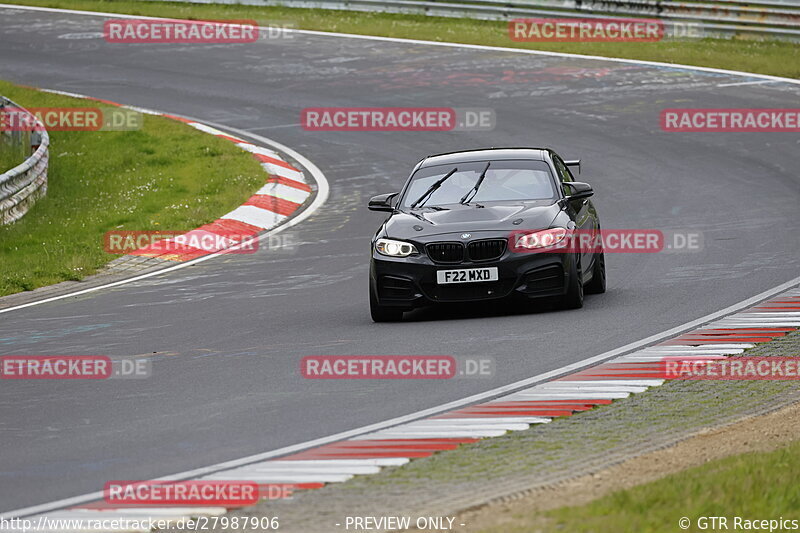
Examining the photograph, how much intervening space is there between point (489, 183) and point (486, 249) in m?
1.38

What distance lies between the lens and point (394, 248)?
11977mm

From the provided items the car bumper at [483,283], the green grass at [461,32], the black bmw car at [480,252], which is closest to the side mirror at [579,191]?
the black bmw car at [480,252]

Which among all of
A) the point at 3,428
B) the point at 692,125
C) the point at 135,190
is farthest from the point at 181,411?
the point at 692,125

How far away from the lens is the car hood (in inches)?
468

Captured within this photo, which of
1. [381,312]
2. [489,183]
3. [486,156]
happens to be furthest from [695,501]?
[486,156]

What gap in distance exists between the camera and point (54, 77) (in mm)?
30625

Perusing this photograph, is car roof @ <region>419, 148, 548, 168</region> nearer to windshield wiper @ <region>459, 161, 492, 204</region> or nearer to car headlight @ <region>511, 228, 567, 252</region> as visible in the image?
windshield wiper @ <region>459, 161, 492, 204</region>

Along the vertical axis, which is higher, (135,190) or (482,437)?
(482,437)

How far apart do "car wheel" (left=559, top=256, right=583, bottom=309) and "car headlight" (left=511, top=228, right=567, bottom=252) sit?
22 cm

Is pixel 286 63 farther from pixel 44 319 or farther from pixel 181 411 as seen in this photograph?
pixel 181 411

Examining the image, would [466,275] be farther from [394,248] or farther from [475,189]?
[475,189]

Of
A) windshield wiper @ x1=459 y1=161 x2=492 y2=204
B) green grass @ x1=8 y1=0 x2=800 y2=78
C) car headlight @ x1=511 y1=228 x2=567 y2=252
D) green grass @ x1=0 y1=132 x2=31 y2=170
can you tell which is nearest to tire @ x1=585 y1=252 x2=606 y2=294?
car headlight @ x1=511 y1=228 x2=567 y2=252

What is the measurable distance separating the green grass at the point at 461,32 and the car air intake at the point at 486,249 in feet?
55.8

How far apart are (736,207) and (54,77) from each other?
1800 centimetres
